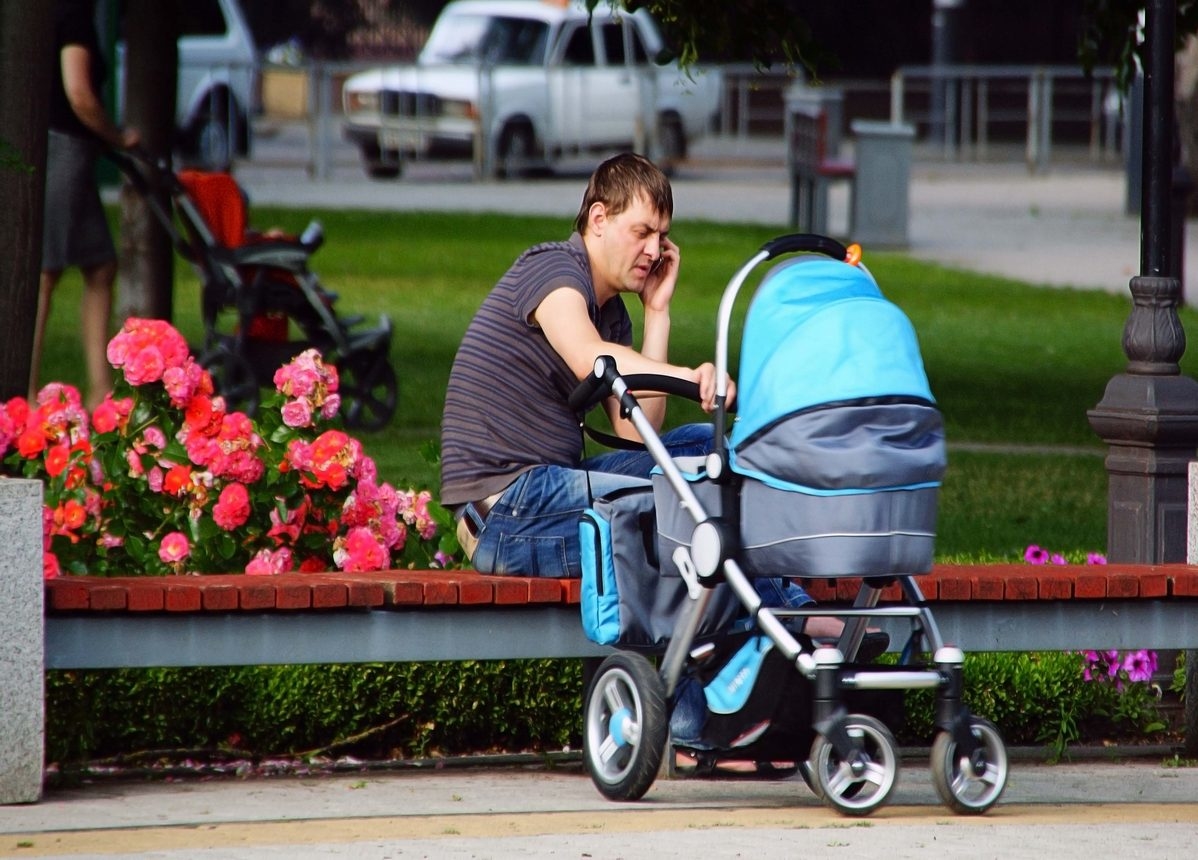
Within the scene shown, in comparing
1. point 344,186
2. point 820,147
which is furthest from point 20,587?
point 344,186

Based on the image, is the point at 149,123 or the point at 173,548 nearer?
the point at 173,548

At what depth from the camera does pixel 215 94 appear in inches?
1017

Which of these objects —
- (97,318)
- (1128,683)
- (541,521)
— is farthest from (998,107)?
(541,521)

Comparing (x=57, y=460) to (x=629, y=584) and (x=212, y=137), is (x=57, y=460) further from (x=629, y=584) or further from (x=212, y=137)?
(x=212, y=137)

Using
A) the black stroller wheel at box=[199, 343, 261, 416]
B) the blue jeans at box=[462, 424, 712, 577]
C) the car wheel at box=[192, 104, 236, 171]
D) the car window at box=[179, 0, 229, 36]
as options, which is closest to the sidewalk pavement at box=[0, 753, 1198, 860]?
the blue jeans at box=[462, 424, 712, 577]

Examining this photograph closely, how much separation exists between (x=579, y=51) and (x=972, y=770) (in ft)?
78.6

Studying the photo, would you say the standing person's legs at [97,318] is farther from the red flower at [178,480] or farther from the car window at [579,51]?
the car window at [579,51]

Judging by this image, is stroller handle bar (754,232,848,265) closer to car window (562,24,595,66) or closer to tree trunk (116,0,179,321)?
tree trunk (116,0,179,321)

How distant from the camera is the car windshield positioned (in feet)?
90.7

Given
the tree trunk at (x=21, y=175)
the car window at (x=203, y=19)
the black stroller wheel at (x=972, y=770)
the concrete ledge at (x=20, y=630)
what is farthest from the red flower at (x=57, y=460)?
the car window at (x=203, y=19)

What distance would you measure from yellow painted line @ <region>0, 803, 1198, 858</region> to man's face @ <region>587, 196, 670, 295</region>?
1264 mm

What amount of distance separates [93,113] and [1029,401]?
549 centimetres

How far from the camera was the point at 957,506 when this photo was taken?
8.84 meters

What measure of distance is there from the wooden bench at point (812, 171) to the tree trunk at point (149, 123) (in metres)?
9.95
